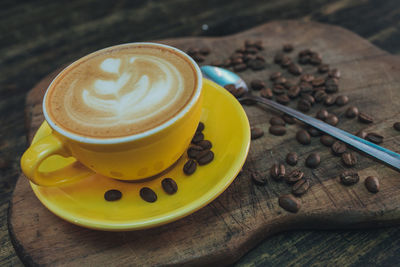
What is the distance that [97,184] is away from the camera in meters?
1.07

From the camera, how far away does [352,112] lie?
130 centimetres

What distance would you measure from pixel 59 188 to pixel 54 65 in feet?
3.95

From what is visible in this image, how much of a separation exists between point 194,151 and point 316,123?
46 cm

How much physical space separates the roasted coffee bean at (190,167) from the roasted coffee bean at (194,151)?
0.03 metres

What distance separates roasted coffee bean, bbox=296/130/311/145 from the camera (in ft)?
4.03

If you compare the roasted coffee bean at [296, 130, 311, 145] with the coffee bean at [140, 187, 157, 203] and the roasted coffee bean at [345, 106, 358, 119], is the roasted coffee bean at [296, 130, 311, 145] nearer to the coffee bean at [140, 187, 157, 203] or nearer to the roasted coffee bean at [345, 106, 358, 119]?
the roasted coffee bean at [345, 106, 358, 119]

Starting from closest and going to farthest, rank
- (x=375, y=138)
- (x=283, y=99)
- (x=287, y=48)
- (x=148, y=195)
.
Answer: (x=148, y=195) < (x=375, y=138) < (x=283, y=99) < (x=287, y=48)

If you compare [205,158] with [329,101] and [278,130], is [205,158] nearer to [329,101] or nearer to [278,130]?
[278,130]

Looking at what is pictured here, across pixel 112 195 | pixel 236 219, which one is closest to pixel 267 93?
pixel 236 219

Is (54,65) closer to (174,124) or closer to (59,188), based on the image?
(59,188)

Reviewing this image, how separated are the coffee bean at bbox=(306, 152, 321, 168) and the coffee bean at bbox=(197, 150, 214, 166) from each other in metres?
0.31

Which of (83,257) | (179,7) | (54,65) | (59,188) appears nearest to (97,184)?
(59,188)

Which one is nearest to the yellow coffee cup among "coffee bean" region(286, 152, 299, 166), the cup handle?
the cup handle

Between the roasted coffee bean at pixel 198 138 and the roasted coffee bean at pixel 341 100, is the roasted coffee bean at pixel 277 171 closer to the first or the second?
the roasted coffee bean at pixel 198 138
